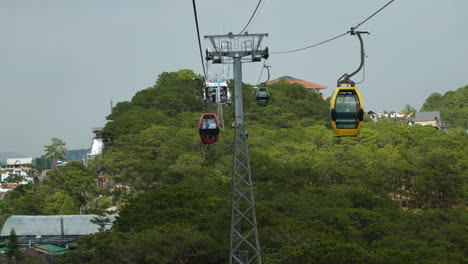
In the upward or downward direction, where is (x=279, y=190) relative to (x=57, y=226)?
upward

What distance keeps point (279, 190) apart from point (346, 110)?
2134 cm

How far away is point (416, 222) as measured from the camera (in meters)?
31.2

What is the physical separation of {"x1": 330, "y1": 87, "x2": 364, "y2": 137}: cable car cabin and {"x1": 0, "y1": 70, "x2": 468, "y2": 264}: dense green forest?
21.6 feet

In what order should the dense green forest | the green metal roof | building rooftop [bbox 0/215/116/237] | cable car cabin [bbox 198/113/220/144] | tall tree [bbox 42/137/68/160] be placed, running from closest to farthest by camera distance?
cable car cabin [bbox 198/113/220/144]
the dense green forest
the green metal roof
building rooftop [bbox 0/215/116/237]
tall tree [bbox 42/137/68/160]

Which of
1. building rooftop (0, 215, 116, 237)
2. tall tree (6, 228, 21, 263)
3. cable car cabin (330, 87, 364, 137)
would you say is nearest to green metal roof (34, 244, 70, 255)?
building rooftop (0, 215, 116, 237)

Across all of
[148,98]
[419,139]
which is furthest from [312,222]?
[148,98]

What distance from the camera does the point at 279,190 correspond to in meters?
36.6

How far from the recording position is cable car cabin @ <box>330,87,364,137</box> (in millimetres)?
15422

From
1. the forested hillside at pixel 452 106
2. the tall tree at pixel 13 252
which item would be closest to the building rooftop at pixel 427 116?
the forested hillside at pixel 452 106

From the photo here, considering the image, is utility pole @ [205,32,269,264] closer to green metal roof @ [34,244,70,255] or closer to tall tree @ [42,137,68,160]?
green metal roof @ [34,244,70,255]

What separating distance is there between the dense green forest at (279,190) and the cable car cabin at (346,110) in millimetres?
6579

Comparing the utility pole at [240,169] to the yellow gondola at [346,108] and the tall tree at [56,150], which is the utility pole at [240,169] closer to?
the yellow gondola at [346,108]

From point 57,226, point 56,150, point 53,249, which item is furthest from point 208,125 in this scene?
point 56,150

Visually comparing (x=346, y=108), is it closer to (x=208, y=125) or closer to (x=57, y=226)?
(x=208, y=125)
